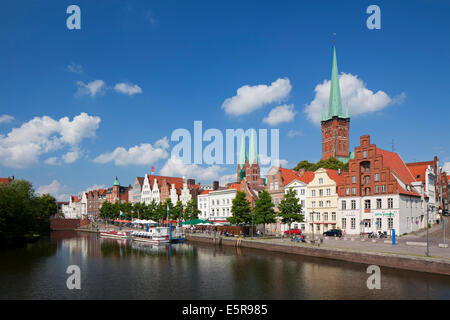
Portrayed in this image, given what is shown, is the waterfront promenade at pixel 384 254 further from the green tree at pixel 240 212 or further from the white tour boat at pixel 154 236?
the white tour boat at pixel 154 236

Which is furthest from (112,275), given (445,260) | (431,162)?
(431,162)

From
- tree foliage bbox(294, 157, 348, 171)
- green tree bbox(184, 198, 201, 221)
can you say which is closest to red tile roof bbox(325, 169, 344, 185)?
tree foliage bbox(294, 157, 348, 171)

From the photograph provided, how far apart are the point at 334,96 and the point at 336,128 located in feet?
47.1

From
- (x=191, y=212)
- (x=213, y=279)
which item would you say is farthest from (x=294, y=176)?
(x=213, y=279)

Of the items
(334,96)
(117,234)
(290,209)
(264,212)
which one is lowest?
(117,234)

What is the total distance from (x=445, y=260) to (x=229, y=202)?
7058 centimetres

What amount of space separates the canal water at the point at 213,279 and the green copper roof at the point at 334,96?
115589 mm

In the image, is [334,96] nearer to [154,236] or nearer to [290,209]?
[290,209]

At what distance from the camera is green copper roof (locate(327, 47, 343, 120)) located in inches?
6048

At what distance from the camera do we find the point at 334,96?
513ft

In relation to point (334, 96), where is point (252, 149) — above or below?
below

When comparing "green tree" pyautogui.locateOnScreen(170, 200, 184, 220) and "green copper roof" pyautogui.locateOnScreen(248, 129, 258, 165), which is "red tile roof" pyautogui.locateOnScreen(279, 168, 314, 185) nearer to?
"green tree" pyautogui.locateOnScreen(170, 200, 184, 220)

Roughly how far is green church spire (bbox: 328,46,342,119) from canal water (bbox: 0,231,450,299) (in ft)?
379
